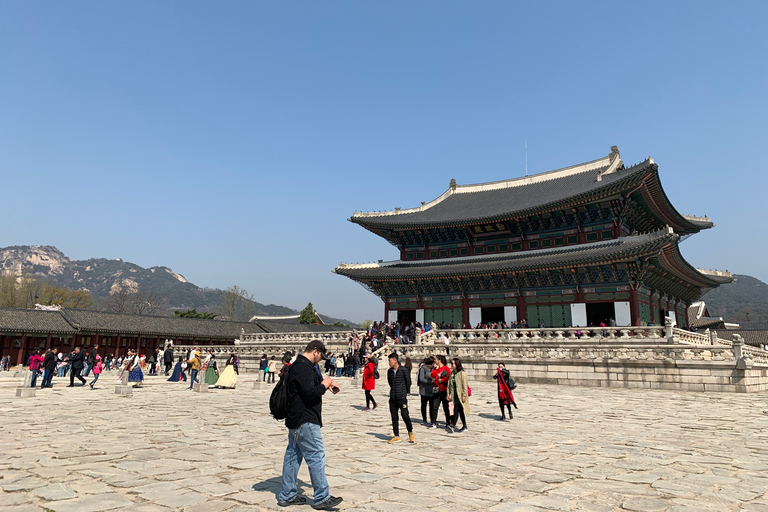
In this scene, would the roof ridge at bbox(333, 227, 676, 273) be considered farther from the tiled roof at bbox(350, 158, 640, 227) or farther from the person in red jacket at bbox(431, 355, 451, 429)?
the person in red jacket at bbox(431, 355, 451, 429)

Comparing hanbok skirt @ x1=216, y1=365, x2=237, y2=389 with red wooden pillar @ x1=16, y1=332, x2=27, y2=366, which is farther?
red wooden pillar @ x1=16, y1=332, x2=27, y2=366

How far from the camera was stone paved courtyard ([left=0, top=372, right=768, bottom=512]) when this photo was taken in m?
5.25

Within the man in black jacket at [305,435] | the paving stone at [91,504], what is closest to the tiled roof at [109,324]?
the paving stone at [91,504]

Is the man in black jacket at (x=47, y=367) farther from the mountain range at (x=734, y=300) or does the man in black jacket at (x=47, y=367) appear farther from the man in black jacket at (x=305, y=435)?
the mountain range at (x=734, y=300)

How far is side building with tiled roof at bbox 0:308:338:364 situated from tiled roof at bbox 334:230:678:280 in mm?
16579

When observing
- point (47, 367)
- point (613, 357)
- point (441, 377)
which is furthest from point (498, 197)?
point (47, 367)

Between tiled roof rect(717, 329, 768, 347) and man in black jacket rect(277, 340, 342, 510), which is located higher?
tiled roof rect(717, 329, 768, 347)

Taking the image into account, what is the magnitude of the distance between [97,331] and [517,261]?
32.2 m

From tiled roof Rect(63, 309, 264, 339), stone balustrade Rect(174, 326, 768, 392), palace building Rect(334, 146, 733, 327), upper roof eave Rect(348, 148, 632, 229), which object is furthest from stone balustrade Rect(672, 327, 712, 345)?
tiled roof Rect(63, 309, 264, 339)

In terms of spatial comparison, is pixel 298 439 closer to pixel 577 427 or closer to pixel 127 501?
pixel 127 501

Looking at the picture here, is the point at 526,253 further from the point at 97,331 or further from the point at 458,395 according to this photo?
the point at 97,331

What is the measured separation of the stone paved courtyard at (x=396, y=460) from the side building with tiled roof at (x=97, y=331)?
88.8 ft

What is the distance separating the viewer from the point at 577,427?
10484 millimetres

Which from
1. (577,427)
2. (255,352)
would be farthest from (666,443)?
(255,352)
